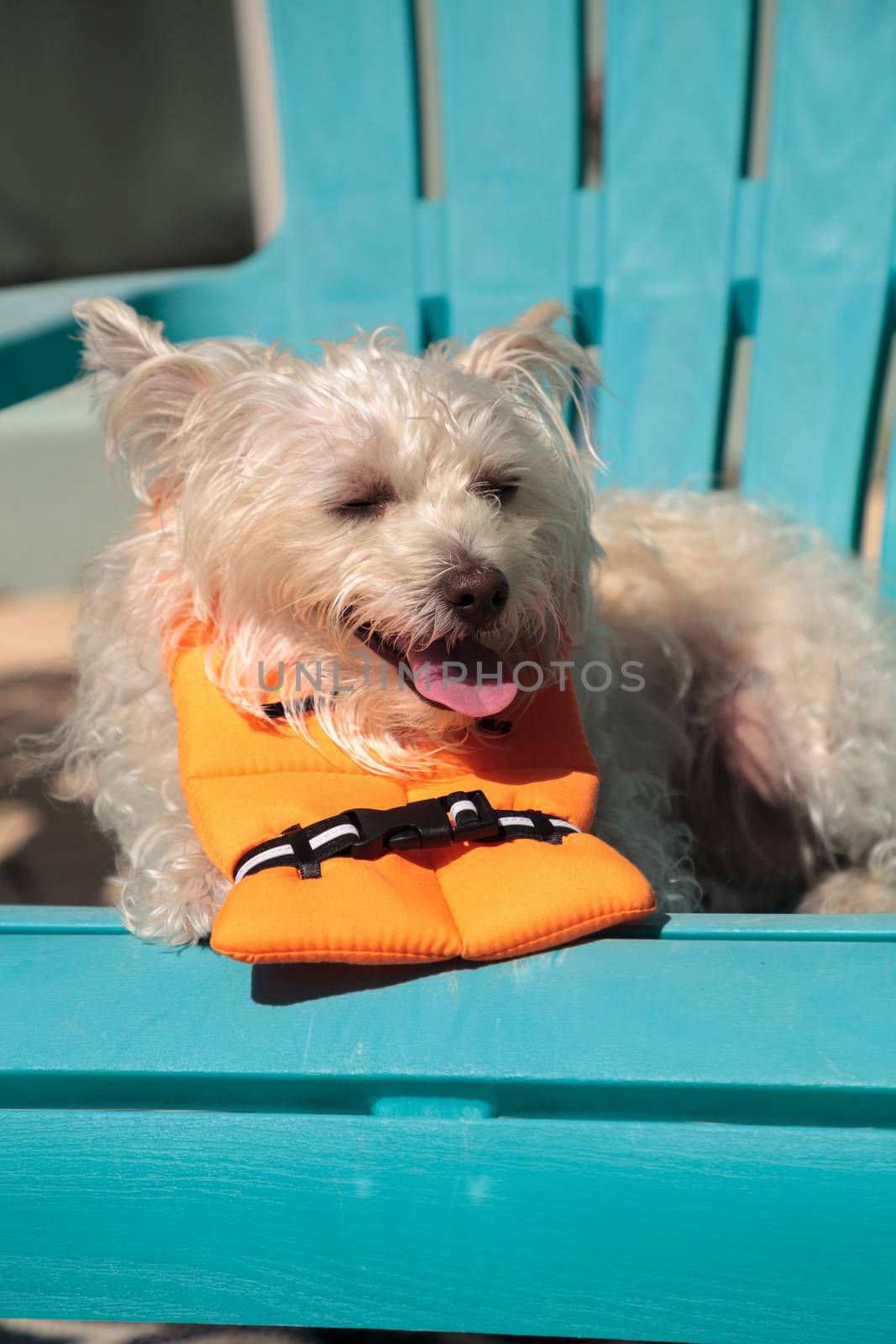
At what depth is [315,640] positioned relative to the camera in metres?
1.25

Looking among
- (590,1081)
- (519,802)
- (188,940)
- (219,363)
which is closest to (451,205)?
(219,363)

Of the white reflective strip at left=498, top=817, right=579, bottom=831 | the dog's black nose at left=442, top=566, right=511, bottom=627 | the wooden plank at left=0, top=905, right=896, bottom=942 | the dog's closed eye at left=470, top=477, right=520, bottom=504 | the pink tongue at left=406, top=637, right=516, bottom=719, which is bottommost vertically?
the wooden plank at left=0, top=905, right=896, bottom=942

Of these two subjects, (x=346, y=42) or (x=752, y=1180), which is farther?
(x=346, y=42)

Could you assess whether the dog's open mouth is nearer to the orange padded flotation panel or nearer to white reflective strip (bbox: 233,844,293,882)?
the orange padded flotation panel

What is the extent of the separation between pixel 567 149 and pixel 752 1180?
1826 mm

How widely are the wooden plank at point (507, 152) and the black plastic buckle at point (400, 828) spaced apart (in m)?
1.34

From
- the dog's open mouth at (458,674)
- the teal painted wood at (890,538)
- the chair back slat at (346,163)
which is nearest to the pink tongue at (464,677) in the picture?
the dog's open mouth at (458,674)

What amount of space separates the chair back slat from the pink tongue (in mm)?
1088

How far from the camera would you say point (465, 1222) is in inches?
34.4

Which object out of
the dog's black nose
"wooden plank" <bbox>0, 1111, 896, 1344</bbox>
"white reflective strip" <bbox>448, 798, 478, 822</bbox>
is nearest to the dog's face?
the dog's black nose

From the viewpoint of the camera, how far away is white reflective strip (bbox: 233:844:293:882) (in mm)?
1021

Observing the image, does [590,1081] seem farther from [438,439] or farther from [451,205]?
[451,205]

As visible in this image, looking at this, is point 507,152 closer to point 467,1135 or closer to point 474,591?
point 474,591

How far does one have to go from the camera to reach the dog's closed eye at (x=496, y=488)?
1.25 metres
